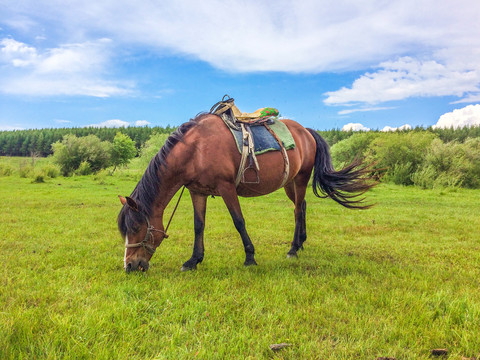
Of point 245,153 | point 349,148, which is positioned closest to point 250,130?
point 245,153

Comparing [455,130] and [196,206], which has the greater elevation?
[455,130]

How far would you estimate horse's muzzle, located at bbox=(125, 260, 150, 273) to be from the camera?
4.41 metres

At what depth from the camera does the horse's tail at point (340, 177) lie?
593 cm

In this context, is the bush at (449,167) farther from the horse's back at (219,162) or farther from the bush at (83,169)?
the bush at (83,169)

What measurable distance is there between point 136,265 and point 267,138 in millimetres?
2954

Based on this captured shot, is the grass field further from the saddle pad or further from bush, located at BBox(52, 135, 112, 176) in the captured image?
bush, located at BBox(52, 135, 112, 176)

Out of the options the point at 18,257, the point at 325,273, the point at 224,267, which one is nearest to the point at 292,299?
the point at 325,273

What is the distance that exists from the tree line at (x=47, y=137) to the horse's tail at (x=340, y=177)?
280 feet

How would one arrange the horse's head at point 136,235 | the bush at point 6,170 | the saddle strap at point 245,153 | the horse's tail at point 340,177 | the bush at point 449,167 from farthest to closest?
the bush at point 6,170, the bush at point 449,167, the horse's tail at point 340,177, the saddle strap at point 245,153, the horse's head at point 136,235

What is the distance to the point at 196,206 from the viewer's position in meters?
5.02

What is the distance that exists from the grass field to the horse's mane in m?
0.77

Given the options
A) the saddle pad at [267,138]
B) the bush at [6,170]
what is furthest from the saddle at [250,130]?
the bush at [6,170]

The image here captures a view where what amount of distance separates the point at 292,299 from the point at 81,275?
3015 millimetres

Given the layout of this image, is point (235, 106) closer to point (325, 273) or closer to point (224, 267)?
point (224, 267)
